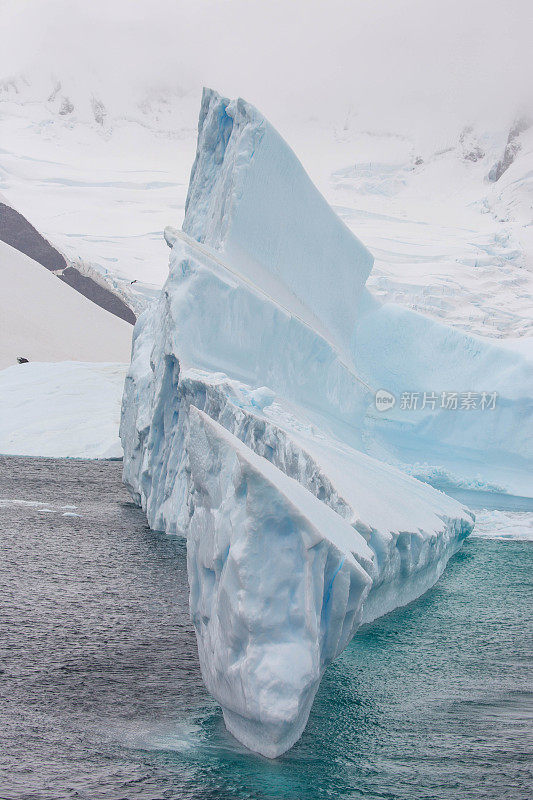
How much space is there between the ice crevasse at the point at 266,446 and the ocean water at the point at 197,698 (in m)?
0.31

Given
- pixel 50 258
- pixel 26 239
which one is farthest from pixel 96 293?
pixel 26 239

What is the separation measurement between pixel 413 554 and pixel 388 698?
1998 millimetres

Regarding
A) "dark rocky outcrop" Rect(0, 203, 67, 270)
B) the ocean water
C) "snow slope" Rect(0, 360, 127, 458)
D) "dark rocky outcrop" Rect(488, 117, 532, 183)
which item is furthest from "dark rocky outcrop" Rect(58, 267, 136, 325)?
"dark rocky outcrop" Rect(488, 117, 532, 183)

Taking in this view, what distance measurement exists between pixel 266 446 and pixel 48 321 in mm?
30196

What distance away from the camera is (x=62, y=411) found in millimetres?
20156

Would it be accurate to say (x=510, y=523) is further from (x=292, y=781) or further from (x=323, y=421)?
(x=292, y=781)

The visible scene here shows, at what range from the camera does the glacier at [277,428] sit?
13.9ft

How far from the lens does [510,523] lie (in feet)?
42.5

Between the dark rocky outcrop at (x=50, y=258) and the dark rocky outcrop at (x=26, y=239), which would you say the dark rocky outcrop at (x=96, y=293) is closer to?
the dark rocky outcrop at (x=50, y=258)

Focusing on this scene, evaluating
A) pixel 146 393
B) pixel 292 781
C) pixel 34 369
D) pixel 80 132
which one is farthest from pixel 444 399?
pixel 80 132

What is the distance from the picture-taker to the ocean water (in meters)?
4.04

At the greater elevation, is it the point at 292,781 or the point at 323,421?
the point at 292,781

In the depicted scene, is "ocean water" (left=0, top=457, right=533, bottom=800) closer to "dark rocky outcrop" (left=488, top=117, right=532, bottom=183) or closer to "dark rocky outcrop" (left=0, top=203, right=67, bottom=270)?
"dark rocky outcrop" (left=0, top=203, right=67, bottom=270)

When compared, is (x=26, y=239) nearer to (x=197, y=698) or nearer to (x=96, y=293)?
(x=96, y=293)
